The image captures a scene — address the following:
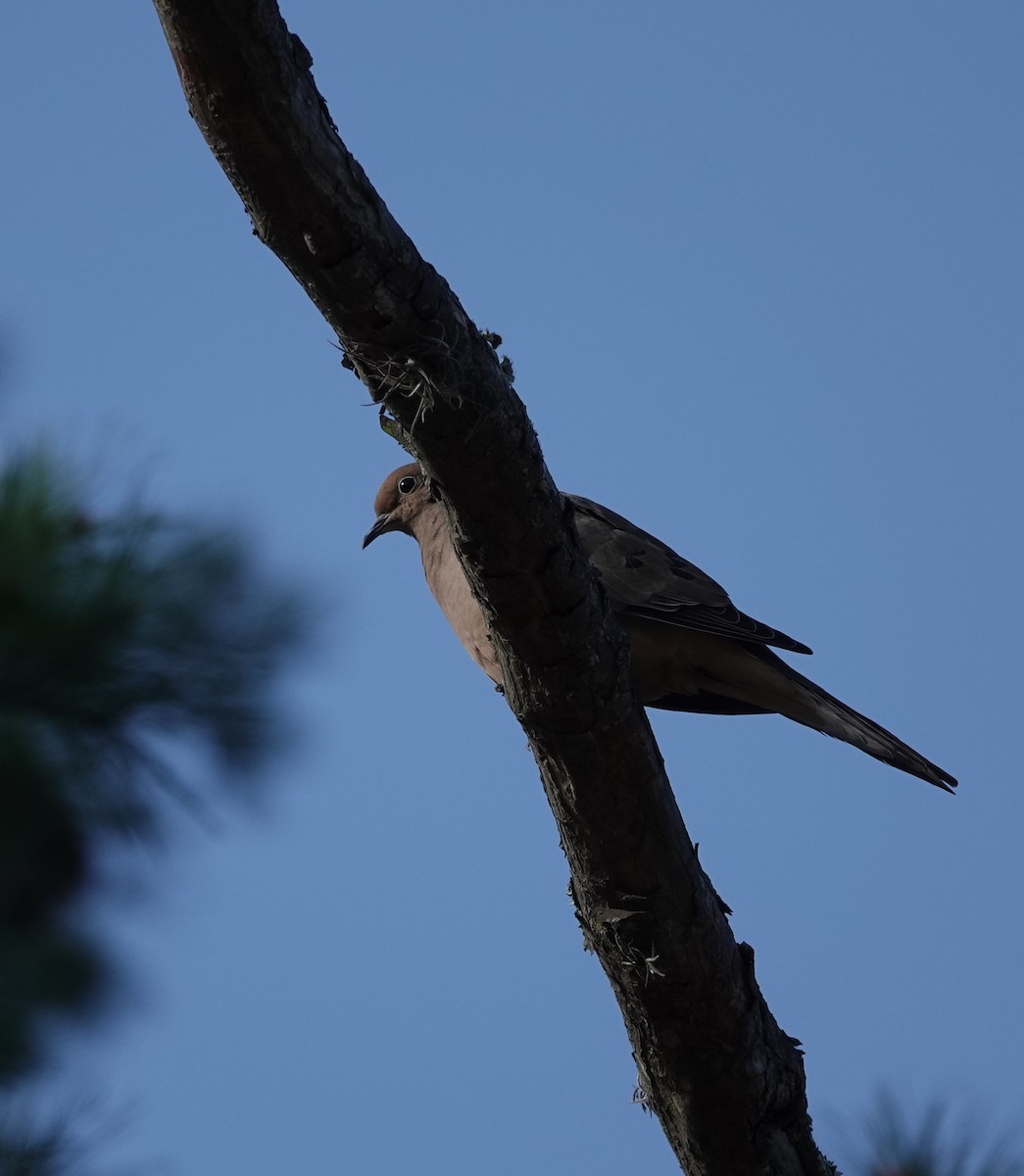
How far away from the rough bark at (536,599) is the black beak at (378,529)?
103 inches

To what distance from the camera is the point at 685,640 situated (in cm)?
434

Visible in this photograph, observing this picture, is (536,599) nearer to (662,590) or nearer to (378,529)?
(662,590)

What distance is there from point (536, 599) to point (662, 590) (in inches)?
63.6

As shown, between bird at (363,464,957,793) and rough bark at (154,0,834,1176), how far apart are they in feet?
3.51

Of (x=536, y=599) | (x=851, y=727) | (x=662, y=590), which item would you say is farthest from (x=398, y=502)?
(x=536, y=599)

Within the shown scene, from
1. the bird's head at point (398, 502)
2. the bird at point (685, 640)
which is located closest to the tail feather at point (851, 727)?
the bird at point (685, 640)

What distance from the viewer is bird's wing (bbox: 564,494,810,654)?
13.8 ft

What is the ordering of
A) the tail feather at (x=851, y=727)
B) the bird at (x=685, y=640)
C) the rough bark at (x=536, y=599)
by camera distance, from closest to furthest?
the rough bark at (x=536, y=599) → the tail feather at (x=851, y=727) → the bird at (x=685, y=640)

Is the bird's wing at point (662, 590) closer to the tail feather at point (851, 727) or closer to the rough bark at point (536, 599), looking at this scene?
the tail feather at point (851, 727)

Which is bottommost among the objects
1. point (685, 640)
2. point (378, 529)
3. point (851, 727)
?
point (851, 727)

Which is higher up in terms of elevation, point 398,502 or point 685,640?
point 398,502

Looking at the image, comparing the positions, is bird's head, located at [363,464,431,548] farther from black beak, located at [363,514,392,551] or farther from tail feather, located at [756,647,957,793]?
tail feather, located at [756,647,957,793]

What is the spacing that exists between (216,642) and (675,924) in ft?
5.10

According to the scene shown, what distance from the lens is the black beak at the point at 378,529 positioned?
213 inches
